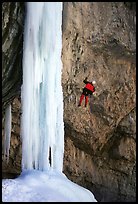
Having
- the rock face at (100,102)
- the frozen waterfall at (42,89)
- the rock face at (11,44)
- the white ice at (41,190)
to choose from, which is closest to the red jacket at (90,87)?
the rock face at (100,102)

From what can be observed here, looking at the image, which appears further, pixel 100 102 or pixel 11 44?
pixel 100 102

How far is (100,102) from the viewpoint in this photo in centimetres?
827

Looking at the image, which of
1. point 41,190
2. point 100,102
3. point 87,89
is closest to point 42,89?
point 41,190

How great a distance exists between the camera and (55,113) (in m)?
5.04

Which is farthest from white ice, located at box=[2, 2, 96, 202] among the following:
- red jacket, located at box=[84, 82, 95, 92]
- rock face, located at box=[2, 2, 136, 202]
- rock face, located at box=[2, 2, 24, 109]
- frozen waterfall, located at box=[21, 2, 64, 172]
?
red jacket, located at box=[84, 82, 95, 92]

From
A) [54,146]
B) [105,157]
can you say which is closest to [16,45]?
[54,146]

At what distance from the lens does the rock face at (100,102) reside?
293 inches

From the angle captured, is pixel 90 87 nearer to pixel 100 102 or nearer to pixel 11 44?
pixel 100 102

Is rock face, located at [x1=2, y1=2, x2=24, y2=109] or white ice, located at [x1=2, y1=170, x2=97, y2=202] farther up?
rock face, located at [x1=2, y1=2, x2=24, y2=109]

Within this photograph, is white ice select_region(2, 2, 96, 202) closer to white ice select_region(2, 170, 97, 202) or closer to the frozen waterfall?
the frozen waterfall

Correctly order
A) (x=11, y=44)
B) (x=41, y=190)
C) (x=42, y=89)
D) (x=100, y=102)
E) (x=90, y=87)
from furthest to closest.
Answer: (x=100, y=102)
(x=90, y=87)
(x=42, y=89)
(x=11, y=44)
(x=41, y=190)

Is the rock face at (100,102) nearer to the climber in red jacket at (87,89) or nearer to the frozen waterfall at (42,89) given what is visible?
the climber in red jacket at (87,89)

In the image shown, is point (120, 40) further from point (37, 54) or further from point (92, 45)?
point (37, 54)

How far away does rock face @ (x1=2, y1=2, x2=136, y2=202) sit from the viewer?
7.45 meters
